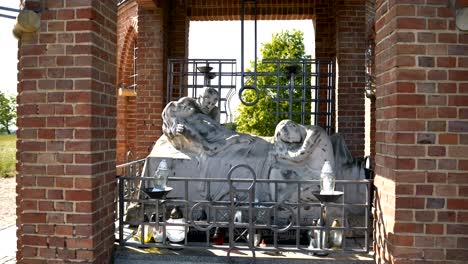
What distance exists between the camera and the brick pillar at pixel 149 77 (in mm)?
7504

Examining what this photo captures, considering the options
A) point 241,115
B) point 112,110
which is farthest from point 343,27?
point 241,115

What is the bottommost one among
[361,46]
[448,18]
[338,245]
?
[338,245]

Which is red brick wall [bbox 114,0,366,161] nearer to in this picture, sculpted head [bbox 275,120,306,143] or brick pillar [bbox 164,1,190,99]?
brick pillar [bbox 164,1,190,99]

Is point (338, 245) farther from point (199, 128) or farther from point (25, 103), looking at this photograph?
point (25, 103)

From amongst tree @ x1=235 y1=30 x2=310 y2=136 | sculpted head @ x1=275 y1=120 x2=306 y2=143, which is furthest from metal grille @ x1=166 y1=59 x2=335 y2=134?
tree @ x1=235 y1=30 x2=310 y2=136

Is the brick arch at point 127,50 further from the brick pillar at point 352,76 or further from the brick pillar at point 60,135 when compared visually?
the brick pillar at point 60,135

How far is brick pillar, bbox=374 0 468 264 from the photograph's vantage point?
9.59 feet

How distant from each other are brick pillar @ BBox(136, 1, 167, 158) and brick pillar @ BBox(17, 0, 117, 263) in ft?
13.8

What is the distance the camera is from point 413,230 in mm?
2947

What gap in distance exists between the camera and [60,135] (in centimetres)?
321

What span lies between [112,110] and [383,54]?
2110 millimetres

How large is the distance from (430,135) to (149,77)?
5420mm

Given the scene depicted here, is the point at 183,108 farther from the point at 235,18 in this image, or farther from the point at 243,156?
the point at 235,18

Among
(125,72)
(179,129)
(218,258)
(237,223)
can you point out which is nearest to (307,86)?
(179,129)
